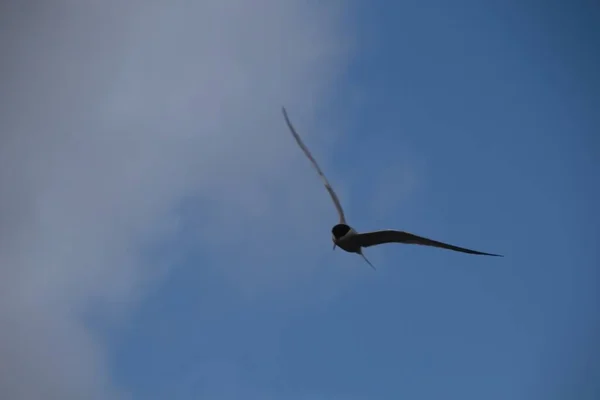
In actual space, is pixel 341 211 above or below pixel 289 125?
below

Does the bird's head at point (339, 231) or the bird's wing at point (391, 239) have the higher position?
the bird's wing at point (391, 239)

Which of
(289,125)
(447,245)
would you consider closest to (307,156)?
(289,125)

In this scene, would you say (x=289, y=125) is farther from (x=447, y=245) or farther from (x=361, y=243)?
(x=447, y=245)

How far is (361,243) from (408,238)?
4.32 feet

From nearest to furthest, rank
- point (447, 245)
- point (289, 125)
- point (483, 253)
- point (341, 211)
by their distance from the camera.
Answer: point (483, 253)
point (447, 245)
point (341, 211)
point (289, 125)

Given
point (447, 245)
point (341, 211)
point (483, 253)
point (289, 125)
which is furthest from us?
point (289, 125)

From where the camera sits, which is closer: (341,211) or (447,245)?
(447,245)

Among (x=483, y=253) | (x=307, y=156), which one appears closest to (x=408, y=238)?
(x=483, y=253)

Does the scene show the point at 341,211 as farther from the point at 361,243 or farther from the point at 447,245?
the point at 447,245

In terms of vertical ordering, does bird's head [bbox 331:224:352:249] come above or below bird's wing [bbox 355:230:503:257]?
below

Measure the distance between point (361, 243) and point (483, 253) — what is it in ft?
11.6

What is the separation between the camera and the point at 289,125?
2181 cm

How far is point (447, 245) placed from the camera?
1819cm

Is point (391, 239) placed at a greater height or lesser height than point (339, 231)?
greater
